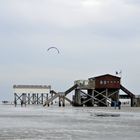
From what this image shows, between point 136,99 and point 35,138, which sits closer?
point 35,138

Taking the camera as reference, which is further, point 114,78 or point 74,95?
point 74,95

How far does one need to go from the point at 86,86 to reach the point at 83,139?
11243 cm

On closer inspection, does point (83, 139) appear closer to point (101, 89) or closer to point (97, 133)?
point (97, 133)

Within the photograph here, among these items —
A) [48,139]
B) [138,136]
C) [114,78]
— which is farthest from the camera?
[114,78]

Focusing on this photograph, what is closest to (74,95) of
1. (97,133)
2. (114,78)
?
(114,78)

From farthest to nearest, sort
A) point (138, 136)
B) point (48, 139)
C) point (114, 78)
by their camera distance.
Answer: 1. point (114, 78)
2. point (138, 136)
3. point (48, 139)

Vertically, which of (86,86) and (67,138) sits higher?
(86,86)

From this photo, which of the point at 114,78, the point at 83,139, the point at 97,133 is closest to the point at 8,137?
the point at 83,139

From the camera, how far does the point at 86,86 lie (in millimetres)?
141375

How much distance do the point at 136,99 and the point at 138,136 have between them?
10795cm

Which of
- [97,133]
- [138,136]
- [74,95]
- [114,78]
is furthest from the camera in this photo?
[74,95]

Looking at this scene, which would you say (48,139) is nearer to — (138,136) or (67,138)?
(67,138)

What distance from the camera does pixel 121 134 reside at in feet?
107

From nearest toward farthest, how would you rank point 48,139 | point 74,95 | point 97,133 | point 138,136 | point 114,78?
point 48,139
point 138,136
point 97,133
point 114,78
point 74,95
